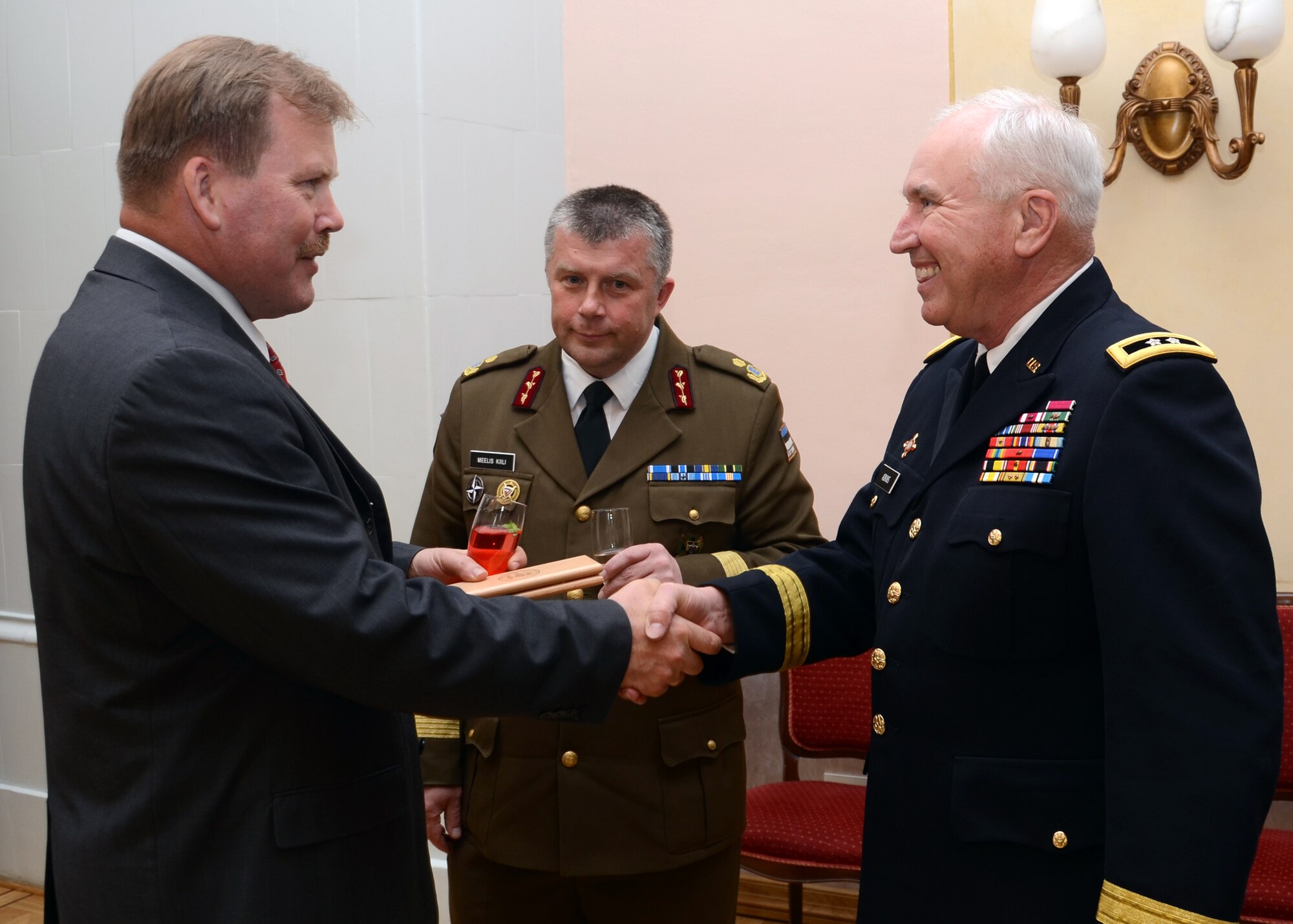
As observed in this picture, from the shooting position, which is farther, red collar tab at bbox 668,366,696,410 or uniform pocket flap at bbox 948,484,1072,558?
red collar tab at bbox 668,366,696,410

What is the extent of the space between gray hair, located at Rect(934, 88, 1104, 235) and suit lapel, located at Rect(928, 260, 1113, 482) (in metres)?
0.09

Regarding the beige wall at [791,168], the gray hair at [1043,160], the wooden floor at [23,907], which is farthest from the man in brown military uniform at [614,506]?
the wooden floor at [23,907]

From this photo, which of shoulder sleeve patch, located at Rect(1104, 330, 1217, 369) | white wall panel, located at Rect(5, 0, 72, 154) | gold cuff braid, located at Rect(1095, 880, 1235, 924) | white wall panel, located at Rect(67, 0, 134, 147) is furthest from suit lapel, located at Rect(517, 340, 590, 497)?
white wall panel, located at Rect(5, 0, 72, 154)

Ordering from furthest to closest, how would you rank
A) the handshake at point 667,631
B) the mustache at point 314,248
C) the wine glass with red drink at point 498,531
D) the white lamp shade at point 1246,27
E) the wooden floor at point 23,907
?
the wooden floor at point 23,907
the white lamp shade at point 1246,27
the wine glass with red drink at point 498,531
the handshake at point 667,631
the mustache at point 314,248

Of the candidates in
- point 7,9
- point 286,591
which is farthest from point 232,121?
point 7,9

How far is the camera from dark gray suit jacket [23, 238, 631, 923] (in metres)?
1.45

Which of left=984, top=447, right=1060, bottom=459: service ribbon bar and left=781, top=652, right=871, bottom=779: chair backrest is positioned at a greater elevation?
left=984, top=447, right=1060, bottom=459: service ribbon bar

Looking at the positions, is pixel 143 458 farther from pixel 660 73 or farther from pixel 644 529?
pixel 660 73

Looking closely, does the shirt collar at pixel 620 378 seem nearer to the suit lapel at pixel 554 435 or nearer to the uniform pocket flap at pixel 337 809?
the suit lapel at pixel 554 435

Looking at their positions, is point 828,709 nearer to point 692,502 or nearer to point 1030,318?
point 692,502

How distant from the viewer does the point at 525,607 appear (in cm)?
173

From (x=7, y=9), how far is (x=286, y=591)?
3.46 meters

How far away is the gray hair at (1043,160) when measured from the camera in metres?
1.75

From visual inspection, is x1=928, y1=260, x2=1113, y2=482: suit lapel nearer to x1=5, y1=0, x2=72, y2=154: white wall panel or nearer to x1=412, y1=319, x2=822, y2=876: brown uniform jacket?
x1=412, y1=319, x2=822, y2=876: brown uniform jacket
